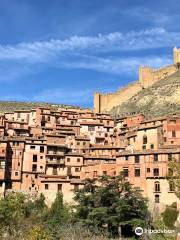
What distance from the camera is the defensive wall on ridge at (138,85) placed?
110375 millimetres

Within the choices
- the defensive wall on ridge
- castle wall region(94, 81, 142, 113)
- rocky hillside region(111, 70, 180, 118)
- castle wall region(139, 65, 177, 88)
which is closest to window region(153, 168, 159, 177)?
rocky hillside region(111, 70, 180, 118)

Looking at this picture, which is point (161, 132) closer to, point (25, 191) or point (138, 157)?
point (138, 157)

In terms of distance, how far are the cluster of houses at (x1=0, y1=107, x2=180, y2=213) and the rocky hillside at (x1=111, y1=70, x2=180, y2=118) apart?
27.7m

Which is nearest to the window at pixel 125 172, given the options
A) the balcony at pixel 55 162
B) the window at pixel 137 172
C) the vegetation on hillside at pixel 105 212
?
the window at pixel 137 172

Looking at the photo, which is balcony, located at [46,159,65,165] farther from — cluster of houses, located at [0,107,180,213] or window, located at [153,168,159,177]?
window, located at [153,168,159,177]

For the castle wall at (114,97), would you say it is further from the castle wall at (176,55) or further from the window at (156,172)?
the window at (156,172)

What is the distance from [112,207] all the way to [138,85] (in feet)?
264

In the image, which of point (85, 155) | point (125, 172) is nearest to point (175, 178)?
point (125, 172)

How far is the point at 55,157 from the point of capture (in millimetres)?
55875

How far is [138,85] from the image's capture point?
116m

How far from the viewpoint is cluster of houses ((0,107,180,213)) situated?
48.7 meters

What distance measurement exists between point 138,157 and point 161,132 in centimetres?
780

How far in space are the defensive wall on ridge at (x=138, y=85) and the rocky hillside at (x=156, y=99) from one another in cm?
231

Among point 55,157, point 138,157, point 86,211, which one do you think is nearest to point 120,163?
point 138,157
